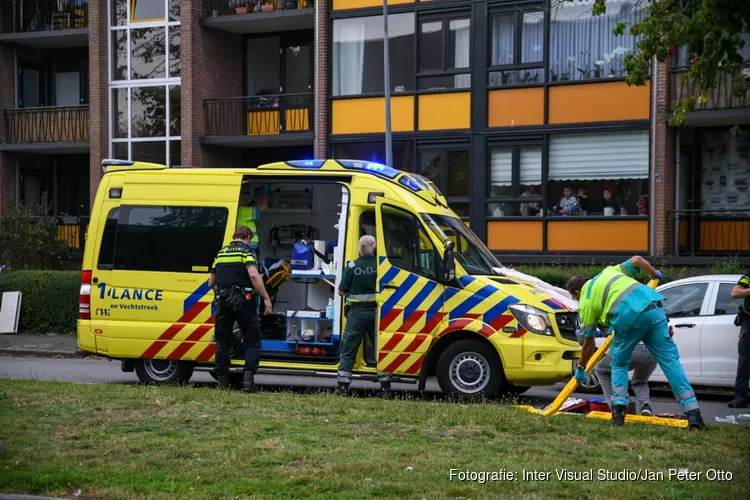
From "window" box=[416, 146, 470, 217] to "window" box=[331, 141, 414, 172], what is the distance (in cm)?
33

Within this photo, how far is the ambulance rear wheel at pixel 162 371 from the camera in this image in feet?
42.6

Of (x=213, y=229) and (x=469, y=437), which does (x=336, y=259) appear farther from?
(x=469, y=437)

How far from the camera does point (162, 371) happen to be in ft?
42.8

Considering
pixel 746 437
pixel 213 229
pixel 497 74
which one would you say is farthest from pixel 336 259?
pixel 497 74

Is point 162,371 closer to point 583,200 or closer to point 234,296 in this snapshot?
point 234,296

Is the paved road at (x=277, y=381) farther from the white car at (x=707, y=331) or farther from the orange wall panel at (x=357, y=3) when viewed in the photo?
the orange wall panel at (x=357, y=3)

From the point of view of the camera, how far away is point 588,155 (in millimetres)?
22453

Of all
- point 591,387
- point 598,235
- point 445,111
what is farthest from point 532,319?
point 445,111

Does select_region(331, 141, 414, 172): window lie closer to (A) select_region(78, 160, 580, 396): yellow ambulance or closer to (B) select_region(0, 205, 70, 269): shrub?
(B) select_region(0, 205, 70, 269): shrub

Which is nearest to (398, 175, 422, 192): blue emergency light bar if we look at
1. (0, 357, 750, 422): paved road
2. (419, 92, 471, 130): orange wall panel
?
(0, 357, 750, 422): paved road

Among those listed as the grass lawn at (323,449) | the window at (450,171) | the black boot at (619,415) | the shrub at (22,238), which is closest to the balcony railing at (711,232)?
the window at (450,171)

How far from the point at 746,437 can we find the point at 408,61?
1738 cm

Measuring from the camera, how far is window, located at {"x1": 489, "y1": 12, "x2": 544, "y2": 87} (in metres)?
23.0

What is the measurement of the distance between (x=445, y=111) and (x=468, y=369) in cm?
1329
